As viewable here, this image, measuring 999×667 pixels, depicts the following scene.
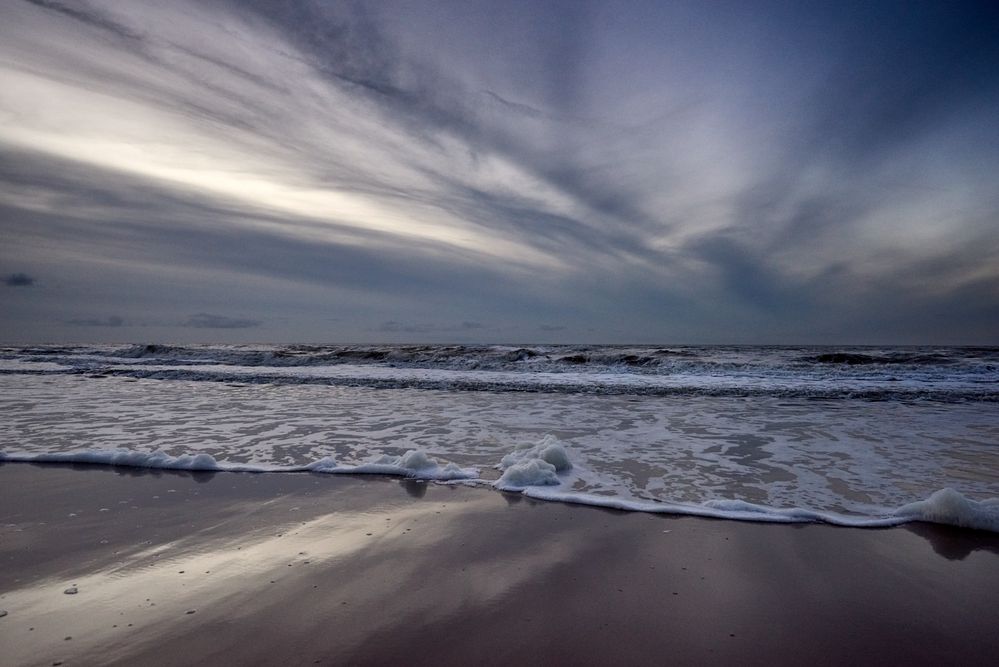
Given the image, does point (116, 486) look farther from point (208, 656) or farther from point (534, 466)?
point (534, 466)

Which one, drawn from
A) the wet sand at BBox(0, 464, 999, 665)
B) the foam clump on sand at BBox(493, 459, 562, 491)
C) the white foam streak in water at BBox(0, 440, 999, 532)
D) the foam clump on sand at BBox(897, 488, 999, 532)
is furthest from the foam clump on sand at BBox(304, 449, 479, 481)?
the foam clump on sand at BBox(897, 488, 999, 532)

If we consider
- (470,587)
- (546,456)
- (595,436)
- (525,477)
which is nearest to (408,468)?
(525,477)

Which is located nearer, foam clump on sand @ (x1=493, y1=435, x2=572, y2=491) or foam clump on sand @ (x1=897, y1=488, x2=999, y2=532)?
foam clump on sand @ (x1=897, y1=488, x2=999, y2=532)

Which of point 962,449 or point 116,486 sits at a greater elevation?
point 962,449

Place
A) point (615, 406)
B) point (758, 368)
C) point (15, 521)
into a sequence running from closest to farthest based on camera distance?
point (15, 521) < point (615, 406) < point (758, 368)

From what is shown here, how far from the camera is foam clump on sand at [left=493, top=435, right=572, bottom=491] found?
467cm

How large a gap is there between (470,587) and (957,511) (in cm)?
359

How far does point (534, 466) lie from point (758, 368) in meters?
16.5

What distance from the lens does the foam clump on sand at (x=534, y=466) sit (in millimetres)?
4668

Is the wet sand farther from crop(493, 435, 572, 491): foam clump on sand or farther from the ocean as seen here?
the ocean

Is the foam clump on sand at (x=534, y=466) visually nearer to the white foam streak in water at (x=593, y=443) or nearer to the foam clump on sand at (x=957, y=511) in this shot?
the white foam streak in water at (x=593, y=443)

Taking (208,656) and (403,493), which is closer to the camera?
(208,656)

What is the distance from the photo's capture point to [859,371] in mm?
16875

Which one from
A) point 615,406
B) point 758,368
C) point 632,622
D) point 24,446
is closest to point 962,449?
point 615,406
